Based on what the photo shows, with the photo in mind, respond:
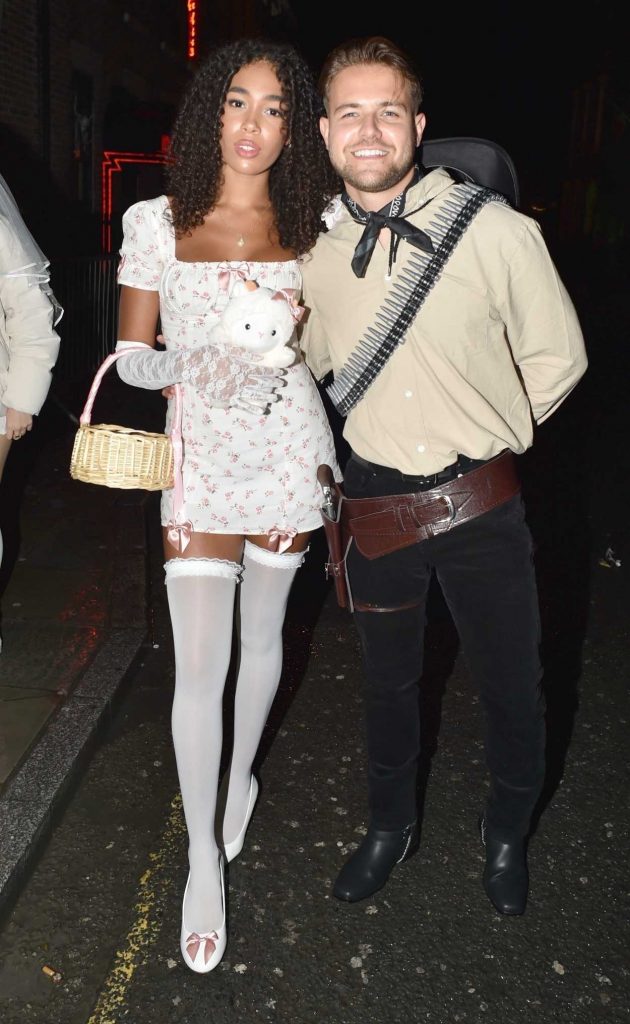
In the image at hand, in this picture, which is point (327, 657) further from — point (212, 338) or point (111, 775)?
point (212, 338)

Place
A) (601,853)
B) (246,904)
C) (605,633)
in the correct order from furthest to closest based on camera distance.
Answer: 1. (605,633)
2. (601,853)
3. (246,904)

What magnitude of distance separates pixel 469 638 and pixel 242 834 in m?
1.07

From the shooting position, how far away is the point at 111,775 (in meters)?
3.73

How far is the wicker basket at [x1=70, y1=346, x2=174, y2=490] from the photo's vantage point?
2.55 metres

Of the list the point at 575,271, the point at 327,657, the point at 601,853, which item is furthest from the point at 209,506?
the point at 575,271

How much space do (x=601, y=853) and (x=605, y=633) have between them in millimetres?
2076

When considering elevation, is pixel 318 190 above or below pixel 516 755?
above

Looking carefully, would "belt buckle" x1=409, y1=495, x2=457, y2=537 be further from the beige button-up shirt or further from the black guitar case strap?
the black guitar case strap

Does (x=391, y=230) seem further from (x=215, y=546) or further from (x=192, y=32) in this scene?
(x=192, y=32)

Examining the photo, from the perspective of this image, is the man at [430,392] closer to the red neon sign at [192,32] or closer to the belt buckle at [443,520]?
the belt buckle at [443,520]

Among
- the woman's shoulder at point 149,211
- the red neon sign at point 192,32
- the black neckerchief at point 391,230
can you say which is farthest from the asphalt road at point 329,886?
the red neon sign at point 192,32

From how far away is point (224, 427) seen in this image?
2705 millimetres

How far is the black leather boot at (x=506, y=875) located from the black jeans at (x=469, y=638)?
0.05 metres

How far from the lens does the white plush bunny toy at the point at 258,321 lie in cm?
240
